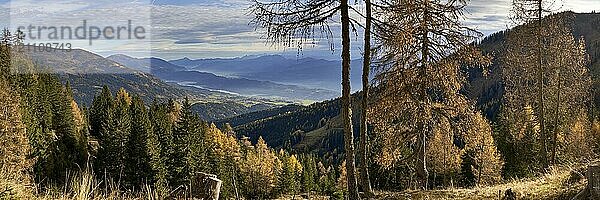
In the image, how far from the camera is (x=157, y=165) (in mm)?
37281

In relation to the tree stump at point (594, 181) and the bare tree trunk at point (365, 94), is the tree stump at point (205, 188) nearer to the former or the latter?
the tree stump at point (594, 181)

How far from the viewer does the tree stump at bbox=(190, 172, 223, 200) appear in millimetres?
5980

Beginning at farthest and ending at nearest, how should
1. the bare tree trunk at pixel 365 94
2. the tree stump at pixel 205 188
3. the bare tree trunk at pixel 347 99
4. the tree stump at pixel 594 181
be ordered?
the bare tree trunk at pixel 365 94 < the bare tree trunk at pixel 347 99 < the tree stump at pixel 594 181 < the tree stump at pixel 205 188

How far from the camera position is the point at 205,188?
5.99 meters

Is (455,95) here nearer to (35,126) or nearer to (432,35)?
(432,35)

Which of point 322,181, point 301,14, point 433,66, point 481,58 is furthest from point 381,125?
point 322,181

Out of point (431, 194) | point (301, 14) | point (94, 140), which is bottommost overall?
point (94, 140)

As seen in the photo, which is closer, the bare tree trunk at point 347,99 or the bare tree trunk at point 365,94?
the bare tree trunk at point 347,99

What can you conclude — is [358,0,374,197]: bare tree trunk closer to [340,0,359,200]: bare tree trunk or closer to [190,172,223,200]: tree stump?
[340,0,359,200]: bare tree trunk

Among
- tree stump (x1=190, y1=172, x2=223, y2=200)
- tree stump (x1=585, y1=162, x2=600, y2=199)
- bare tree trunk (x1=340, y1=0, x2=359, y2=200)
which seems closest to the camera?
tree stump (x1=190, y1=172, x2=223, y2=200)

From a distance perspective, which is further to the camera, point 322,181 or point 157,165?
point 322,181

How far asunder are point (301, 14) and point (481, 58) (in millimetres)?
7043

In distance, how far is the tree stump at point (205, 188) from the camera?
19.6 ft

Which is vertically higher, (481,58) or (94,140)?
(481,58)
